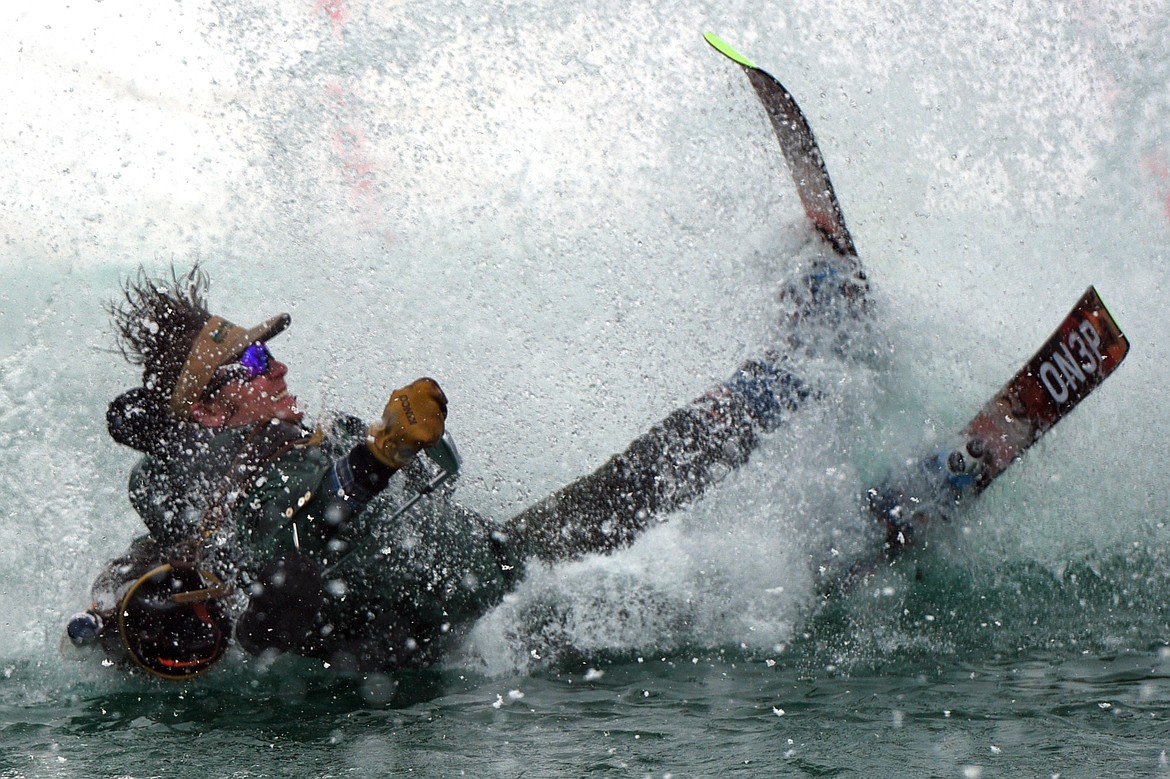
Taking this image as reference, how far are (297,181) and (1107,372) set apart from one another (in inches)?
152

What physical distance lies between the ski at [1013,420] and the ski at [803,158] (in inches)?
31.6

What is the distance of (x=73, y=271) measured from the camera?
734 cm

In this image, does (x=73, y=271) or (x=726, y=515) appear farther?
(x=73, y=271)

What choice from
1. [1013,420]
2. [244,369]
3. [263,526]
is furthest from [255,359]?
[1013,420]

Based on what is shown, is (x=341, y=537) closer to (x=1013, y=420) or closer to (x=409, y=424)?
(x=409, y=424)

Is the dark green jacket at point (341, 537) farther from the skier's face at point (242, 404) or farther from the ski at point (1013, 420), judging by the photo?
the ski at point (1013, 420)

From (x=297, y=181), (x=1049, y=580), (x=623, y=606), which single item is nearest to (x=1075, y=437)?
(x=1049, y=580)

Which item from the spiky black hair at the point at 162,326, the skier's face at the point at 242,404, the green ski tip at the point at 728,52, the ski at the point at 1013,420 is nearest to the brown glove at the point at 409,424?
the skier's face at the point at 242,404

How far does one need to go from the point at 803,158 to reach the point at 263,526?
2.65m

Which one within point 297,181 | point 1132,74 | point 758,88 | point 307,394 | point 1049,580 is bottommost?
point 1049,580

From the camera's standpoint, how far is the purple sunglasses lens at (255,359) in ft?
10.9

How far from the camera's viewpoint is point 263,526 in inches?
125

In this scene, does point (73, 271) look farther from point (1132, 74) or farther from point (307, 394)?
point (1132, 74)

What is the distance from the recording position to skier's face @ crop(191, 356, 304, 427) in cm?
329
